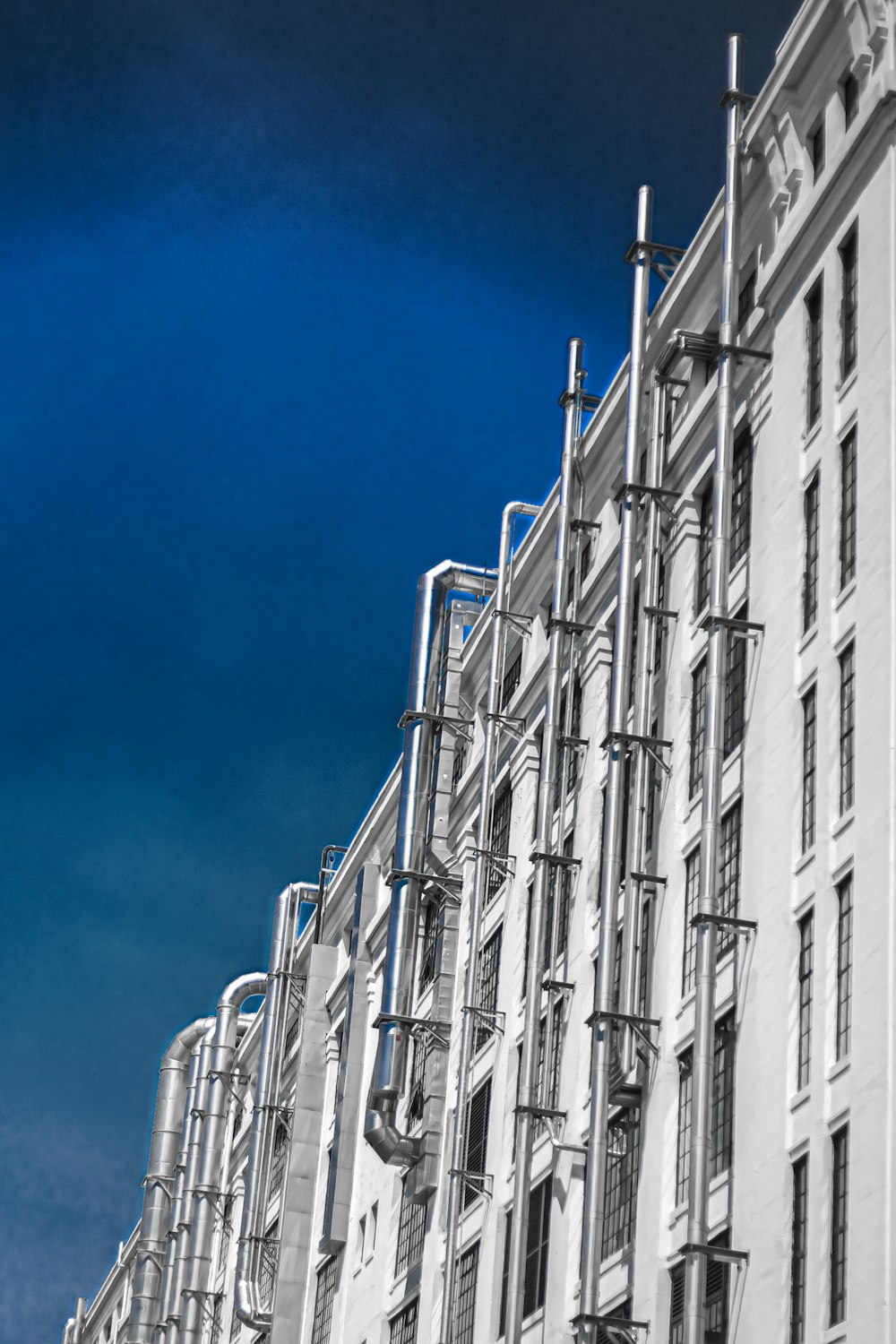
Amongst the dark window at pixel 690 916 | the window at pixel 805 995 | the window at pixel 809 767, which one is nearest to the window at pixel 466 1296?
the dark window at pixel 690 916

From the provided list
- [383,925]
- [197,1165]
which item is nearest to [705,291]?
[383,925]

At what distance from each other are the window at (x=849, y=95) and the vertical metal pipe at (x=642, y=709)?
713 centimetres

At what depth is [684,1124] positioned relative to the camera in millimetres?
35781

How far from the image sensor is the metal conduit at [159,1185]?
83812 millimetres

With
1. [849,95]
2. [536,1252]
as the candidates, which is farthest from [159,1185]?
[849,95]

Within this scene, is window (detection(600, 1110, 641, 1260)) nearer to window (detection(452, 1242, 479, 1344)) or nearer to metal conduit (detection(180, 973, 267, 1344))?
window (detection(452, 1242, 479, 1344))

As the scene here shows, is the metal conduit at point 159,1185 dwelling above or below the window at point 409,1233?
above

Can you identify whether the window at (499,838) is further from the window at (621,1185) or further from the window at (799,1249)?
the window at (799,1249)

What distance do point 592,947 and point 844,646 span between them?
1231 centimetres

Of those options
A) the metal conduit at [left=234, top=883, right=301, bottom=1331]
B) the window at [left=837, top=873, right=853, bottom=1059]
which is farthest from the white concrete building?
the metal conduit at [left=234, top=883, right=301, bottom=1331]

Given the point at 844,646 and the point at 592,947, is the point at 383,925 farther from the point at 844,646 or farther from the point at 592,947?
the point at 844,646

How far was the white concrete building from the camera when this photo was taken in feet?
100

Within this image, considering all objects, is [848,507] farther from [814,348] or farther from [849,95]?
[849,95]

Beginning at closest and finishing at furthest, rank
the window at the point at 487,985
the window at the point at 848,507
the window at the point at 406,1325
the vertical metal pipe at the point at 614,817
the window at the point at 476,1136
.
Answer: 1. the window at the point at 848,507
2. the vertical metal pipe at the point at 614,817
3. the window at the point at 476,1136
4. the window at the point at 487,985
5. the window at the point at 406,1325
